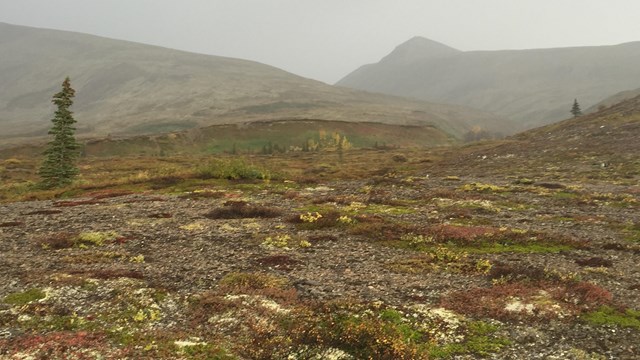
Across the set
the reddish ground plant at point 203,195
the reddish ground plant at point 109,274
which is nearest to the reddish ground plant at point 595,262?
the reddish ground plant at point 109,274

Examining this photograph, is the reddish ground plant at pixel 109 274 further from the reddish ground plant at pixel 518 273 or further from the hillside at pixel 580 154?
the hillside at pixel 580 154

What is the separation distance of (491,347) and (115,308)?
15.5 metres

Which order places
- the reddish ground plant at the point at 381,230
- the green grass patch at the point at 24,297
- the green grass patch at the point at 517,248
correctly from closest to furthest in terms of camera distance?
the green grass patch at the point at 24,297
the green grass patch at the point at 517,248
the reddish ground plant at the point at 381,230

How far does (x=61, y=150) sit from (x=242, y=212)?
40.1 m

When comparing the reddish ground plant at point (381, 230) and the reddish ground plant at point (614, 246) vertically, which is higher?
the reddish ground plant at point (614, 246)

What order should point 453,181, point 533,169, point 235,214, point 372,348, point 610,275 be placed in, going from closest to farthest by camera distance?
point 372,348 < point 610,275 < point 235,214 < point 453,181 < point 533,169

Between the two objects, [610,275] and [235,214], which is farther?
[235,214]

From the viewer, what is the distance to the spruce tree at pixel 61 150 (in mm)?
65750

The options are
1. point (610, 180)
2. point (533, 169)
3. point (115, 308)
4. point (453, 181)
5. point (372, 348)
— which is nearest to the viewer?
point (372, 348)

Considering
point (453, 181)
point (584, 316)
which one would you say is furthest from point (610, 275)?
point (453, 181)

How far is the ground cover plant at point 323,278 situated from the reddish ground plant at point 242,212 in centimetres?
19

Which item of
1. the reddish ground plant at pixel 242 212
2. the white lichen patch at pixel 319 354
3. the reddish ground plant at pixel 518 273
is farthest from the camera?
the reddish ground plant at pixel 242 212

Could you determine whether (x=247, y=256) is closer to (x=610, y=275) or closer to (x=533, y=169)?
(x=610, y=275)

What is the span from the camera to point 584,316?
19438mm
